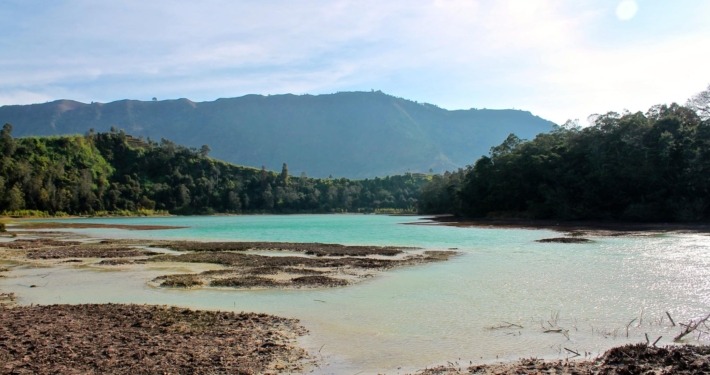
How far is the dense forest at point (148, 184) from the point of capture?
10068cm

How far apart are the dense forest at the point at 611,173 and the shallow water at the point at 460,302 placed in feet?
120

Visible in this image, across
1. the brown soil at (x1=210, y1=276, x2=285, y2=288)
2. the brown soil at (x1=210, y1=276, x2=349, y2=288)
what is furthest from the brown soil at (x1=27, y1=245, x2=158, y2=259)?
the brown soil at (x1=210, y1=276, x2=349, y2=288)

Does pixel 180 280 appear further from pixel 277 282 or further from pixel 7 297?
pixel 7 297

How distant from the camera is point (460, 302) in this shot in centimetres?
1370

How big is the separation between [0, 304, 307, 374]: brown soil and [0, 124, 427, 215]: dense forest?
94.9 metres

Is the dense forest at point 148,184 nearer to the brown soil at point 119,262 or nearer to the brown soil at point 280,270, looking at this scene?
the brown soil at point 119,262

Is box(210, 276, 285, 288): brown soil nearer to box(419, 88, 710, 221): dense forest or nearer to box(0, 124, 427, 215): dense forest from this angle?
box(419, 88, 710, 221): dense forest

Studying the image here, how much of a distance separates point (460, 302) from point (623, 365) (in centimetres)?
612

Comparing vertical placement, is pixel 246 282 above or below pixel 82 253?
above

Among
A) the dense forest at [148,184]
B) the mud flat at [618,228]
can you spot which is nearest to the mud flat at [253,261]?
the mud flat at [618,228]

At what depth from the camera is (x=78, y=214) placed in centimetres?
10738

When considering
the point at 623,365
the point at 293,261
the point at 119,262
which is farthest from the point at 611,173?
the point at 623,365

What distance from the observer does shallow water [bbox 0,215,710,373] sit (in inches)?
368

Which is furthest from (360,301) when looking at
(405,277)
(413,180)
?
(413,180)
